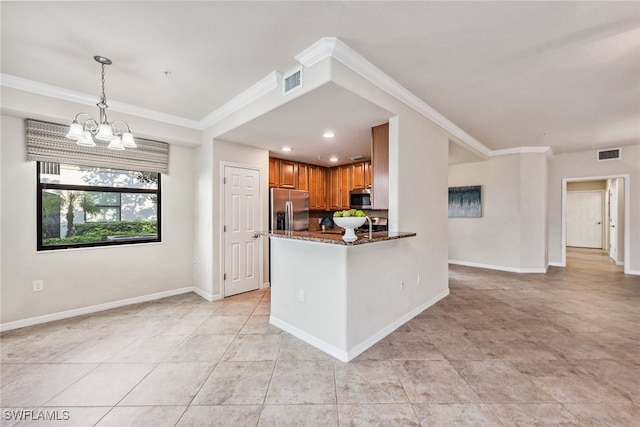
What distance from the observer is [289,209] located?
4.72 m

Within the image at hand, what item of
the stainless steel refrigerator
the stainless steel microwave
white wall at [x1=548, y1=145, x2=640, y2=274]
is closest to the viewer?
the stainless steel refrigerator

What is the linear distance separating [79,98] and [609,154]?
29.4ft

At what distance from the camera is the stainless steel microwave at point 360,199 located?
526 centimetres

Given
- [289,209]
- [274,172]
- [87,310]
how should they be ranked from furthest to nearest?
[274,172] < [289,209] < [87,310]

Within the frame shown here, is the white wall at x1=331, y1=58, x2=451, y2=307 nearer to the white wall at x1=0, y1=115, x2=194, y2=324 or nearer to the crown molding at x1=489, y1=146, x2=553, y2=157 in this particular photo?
the crown molding at x1=489, y1=146, x2=553, y2=157

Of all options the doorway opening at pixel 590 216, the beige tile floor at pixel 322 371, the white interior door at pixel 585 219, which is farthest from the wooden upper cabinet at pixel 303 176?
the white interior door at pixel 585 219

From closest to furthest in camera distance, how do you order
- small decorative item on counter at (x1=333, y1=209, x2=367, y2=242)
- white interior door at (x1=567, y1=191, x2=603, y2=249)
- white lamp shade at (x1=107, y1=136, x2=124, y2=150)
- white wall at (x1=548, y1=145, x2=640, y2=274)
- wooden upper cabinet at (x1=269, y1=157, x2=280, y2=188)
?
small decorative item on counter at (x1=333, y1=209, x2=367, y2=242) < white lamp shade at (x1=107, y1=136, x2=124, y2=150) < wooden upper cabinet at (x1=269, y1=157, x2=280, y2=188) < white wall at (x1=548, y1=145, x2=640, y2=274) < white interior door at (x1=567, y1=191, x2=603, y2=249)

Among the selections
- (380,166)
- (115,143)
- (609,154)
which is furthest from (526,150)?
(115,143)

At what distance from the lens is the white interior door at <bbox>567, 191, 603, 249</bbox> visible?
Answer: 26.4 feet

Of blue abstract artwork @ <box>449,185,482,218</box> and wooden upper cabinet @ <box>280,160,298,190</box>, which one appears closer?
wooden upper cabinet @ <box>280,160,298,190</box>

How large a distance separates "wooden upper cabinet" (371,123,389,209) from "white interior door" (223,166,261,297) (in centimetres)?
206

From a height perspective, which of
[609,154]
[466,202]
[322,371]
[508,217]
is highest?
[609,154]

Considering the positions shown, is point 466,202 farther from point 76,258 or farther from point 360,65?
point 76,258

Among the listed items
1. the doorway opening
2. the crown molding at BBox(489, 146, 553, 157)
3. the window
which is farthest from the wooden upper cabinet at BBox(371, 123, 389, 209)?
the doorway opening
